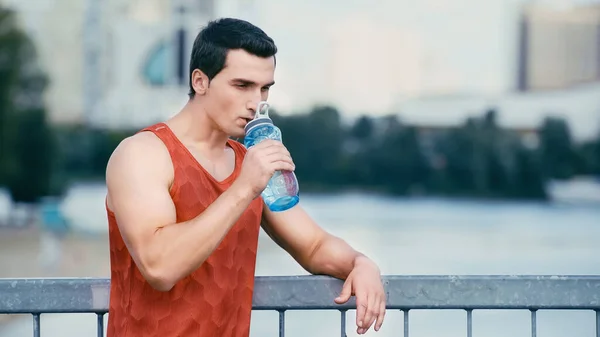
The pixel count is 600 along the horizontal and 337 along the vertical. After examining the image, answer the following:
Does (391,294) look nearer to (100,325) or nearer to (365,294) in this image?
(365,294)

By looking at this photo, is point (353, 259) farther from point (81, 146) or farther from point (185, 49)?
point (185, 49)

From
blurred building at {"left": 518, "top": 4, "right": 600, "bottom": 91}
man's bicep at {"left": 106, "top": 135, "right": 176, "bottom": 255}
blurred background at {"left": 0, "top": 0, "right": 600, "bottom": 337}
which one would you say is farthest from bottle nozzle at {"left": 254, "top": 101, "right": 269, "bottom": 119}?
blurred building at {"left": 518, "top": 4, "right": 600, "bottom": 91}

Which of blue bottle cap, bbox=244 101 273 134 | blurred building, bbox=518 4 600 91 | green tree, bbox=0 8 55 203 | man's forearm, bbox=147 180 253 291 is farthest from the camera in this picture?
blurred building, bbox=518 4 600 91

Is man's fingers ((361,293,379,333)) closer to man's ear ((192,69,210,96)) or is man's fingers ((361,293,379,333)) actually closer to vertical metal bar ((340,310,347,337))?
vertical metal bar ((340,310,347,337))

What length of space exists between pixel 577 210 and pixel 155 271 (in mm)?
54315

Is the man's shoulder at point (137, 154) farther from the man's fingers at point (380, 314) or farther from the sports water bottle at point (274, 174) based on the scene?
the man's fingers at point (380, 314)

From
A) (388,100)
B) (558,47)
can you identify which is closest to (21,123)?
(388,100)

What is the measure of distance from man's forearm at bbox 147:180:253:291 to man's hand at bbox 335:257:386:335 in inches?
14.7

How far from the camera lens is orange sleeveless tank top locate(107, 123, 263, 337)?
1.74 metres

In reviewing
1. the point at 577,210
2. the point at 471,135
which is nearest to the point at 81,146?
the point at 471,135

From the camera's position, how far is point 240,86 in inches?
69.9

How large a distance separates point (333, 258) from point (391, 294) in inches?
5.9

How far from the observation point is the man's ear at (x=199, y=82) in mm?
1812

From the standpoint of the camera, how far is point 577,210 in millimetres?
53219
